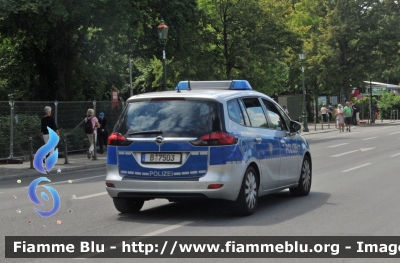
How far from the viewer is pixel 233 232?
9.65 m

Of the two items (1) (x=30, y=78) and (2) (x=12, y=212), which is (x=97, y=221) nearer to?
(2) (x=12, y=212)

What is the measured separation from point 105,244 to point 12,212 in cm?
415

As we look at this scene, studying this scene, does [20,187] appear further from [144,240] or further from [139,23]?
[139,23]

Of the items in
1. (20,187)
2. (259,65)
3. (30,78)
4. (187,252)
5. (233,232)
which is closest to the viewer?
(187,252)

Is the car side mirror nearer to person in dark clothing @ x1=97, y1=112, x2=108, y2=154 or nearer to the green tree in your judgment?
person in dark clothing @ x1=97, y1=112, x2=108, y2=154

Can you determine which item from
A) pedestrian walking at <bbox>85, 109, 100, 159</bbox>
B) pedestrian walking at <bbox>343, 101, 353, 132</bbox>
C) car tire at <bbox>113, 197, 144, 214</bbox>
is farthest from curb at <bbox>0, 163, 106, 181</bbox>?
pedestrian walking at <bbox>343, 101, 353, 132</bbox>

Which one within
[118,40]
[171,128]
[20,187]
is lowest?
[20,187]

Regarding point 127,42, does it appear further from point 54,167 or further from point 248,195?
point 248,195

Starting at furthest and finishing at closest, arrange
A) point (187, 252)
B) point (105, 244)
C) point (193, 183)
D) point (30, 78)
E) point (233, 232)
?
point (30, 78) < point (193, 183) < point (233, 232) < point (105, 244) < point (187, 252)

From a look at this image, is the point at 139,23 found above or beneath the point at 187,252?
above

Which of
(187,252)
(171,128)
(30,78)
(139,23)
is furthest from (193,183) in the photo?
(30,78)

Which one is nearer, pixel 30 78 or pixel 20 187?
pixel 20 187

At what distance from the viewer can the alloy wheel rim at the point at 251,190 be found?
11.1m

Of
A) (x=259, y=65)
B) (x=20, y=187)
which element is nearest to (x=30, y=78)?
(x=259, y=65)
